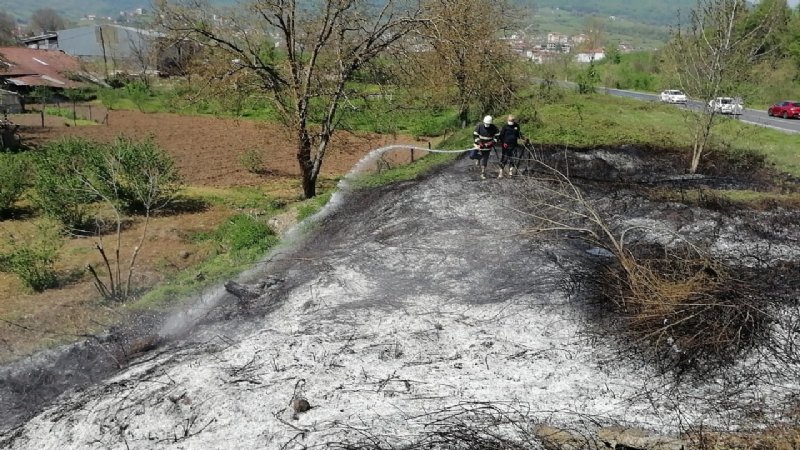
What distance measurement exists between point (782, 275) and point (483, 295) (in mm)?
4098

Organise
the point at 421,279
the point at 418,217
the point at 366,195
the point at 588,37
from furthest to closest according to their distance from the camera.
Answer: the point at 588,37
the point at 366,195
the point at 418,217
the point at 421,279

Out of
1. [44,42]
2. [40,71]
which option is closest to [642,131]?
[40,71]

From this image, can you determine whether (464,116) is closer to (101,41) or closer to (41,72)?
(41,72)

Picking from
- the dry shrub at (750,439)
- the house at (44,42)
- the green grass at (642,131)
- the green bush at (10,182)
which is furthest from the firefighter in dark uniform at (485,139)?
the house at (44,42)

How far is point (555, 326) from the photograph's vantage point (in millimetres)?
7281

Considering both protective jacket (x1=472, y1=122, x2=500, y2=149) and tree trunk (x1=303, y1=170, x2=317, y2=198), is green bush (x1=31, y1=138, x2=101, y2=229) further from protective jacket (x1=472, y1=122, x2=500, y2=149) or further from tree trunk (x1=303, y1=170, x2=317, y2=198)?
protective jacket (x1=472, y1=122, x2=500, y2=149)

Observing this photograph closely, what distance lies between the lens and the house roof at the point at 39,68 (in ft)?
133

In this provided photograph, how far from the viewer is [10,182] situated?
578 inches

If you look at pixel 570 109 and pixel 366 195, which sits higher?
pixel 570 109

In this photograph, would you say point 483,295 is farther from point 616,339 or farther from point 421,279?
point 616,339

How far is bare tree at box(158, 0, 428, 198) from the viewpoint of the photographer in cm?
1334

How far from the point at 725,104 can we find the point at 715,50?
172 cm

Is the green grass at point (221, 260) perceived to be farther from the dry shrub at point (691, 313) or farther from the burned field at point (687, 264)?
the dry shrub at point (691, 313)

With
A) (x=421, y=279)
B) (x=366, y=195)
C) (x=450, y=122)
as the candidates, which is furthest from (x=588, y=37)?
(x=421, y=279)
